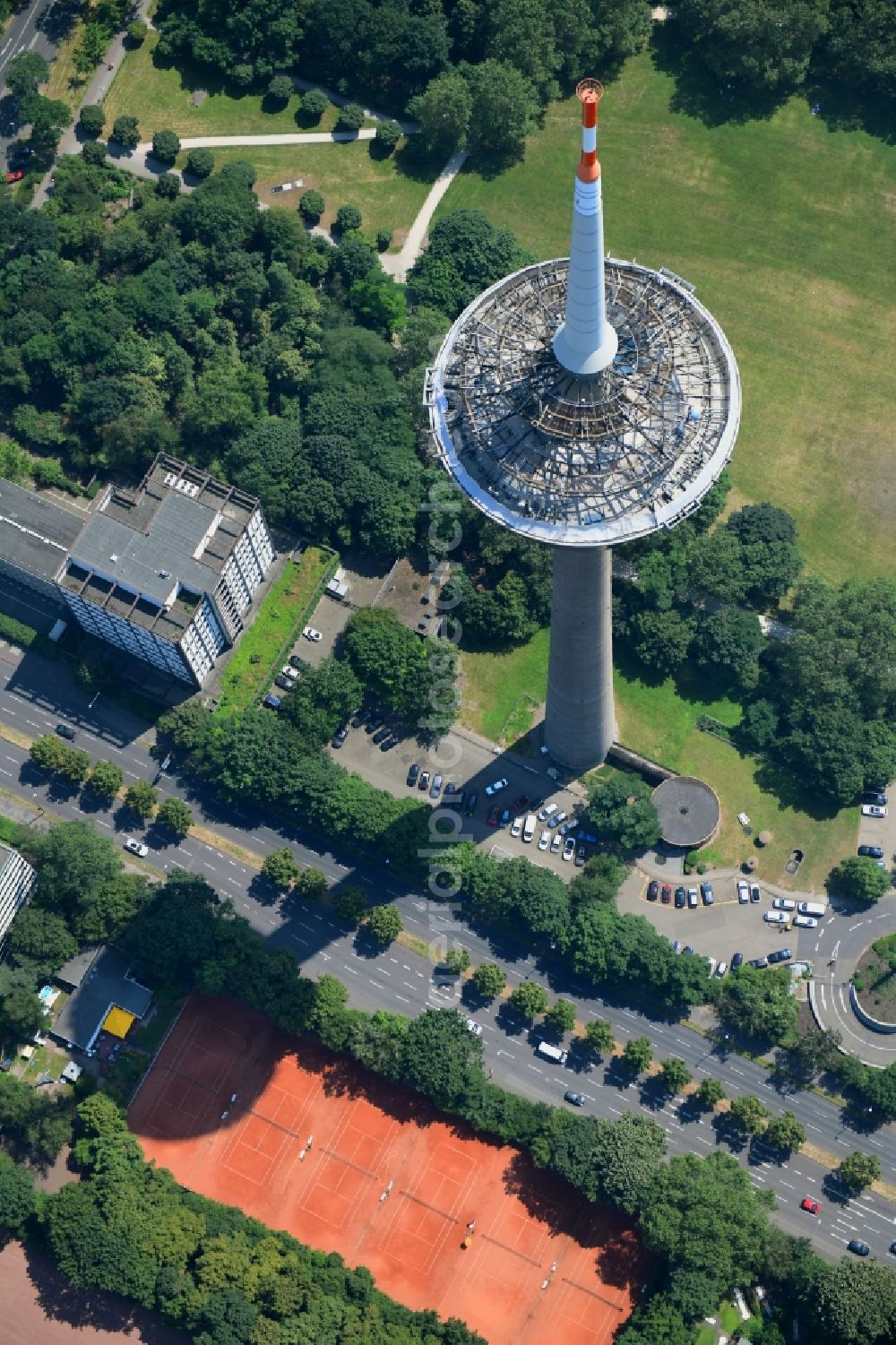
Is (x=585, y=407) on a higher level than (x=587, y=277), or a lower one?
lower

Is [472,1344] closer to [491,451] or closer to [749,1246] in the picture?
[749,1246]

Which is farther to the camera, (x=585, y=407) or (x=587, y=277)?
(x=585, y=407)

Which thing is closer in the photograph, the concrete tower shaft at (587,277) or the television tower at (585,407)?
the concrete tower shaft at (587,277)

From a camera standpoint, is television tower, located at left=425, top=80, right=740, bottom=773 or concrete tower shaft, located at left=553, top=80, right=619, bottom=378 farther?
television tower, located at left=425, top=80, right=740, bottom=773
